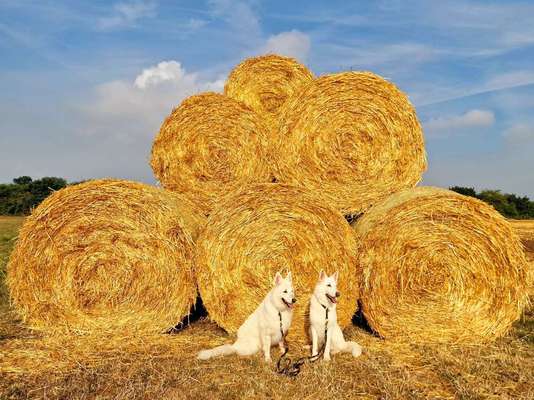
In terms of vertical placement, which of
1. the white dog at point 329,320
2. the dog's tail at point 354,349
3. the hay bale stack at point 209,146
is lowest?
the dog's tail at point 354,349

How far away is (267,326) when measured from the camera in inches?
197

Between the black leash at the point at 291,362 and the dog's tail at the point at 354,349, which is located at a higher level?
the dog's tail at the point at 354,349

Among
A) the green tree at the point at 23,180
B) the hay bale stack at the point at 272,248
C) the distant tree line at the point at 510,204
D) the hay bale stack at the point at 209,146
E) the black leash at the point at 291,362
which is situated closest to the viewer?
the black leash at the point at 291,362

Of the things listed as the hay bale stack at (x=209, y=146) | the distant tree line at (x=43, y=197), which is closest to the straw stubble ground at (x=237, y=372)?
the hay bale stack at (x=209, y=146)

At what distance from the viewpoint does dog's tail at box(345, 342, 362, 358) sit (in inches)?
196

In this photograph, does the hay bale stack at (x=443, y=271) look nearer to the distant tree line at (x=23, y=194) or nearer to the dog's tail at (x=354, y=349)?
the dog's tail at (x=354, y=349)

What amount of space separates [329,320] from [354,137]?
227 cm

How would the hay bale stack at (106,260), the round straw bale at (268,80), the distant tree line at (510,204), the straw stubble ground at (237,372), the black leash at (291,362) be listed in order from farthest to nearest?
1. the distant tree line at (510,204)
2. the round straw bale at (268,80)
3. the hay bale stack at (106,260)
4. the black leash at (291,362)
5. the straw stubble ground at (237,372)

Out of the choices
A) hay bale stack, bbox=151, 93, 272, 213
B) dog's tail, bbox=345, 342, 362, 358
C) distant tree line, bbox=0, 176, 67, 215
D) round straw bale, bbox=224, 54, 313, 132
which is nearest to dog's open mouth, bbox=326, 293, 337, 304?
dog's tail, bbox=345, 342, 362, 358

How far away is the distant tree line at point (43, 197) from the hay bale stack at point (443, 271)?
1438 cm

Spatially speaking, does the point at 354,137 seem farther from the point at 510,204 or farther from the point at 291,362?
the point at 510,204

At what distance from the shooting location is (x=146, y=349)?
5340 mm

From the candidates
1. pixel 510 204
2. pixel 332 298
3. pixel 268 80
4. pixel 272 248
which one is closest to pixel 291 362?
pixel 332 298

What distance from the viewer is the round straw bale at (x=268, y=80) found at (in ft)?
26.3
